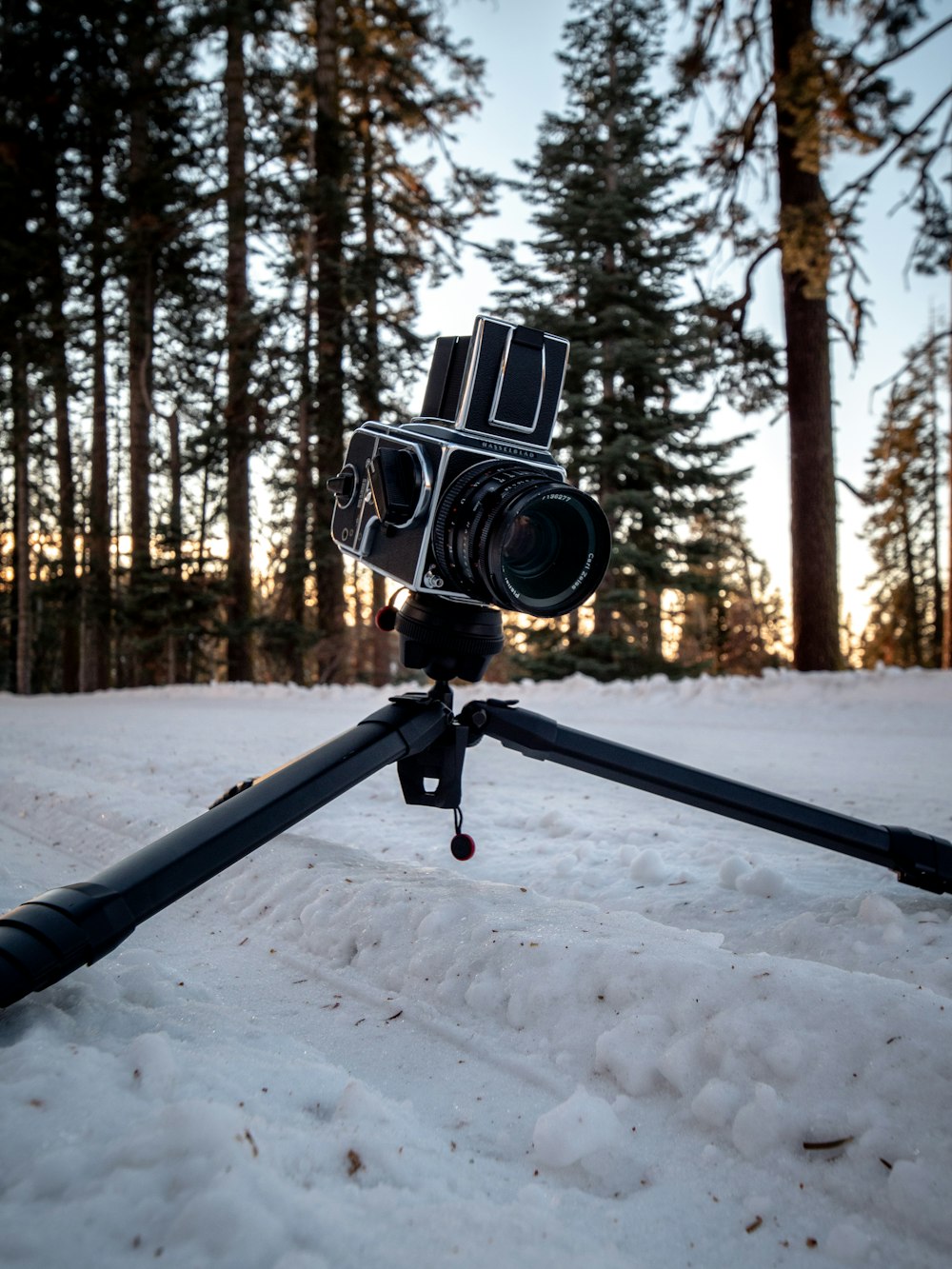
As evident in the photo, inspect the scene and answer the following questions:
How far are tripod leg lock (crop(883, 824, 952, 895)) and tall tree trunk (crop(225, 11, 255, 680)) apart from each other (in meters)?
10.9

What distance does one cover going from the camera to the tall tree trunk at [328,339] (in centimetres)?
1152

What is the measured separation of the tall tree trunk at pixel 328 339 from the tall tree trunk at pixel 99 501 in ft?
13.0

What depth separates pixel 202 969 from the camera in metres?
1.65

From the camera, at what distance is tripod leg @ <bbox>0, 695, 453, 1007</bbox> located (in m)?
1.17

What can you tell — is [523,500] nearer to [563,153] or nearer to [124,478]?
[563,153]

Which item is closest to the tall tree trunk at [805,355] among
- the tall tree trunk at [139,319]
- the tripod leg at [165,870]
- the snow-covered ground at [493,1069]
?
the snow-covered ground at [493,1069]

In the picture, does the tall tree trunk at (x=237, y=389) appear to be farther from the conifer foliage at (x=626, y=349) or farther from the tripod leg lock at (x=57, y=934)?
the tripod leg lock at (x=57, y=934)

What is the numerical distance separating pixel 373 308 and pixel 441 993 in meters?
12.0

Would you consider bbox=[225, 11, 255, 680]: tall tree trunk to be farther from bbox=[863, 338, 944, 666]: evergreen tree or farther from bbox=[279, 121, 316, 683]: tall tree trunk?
bbox=[863, 338, 944, 666]: evergreen tree

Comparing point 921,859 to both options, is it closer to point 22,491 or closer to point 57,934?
point 57,934

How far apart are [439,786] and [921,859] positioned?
1.10 m

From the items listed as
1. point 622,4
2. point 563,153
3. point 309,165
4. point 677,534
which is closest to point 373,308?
point 309,165

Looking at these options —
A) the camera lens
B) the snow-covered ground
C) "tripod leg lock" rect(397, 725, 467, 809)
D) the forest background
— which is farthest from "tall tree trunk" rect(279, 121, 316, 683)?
the camera lens

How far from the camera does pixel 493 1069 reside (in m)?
1.31
